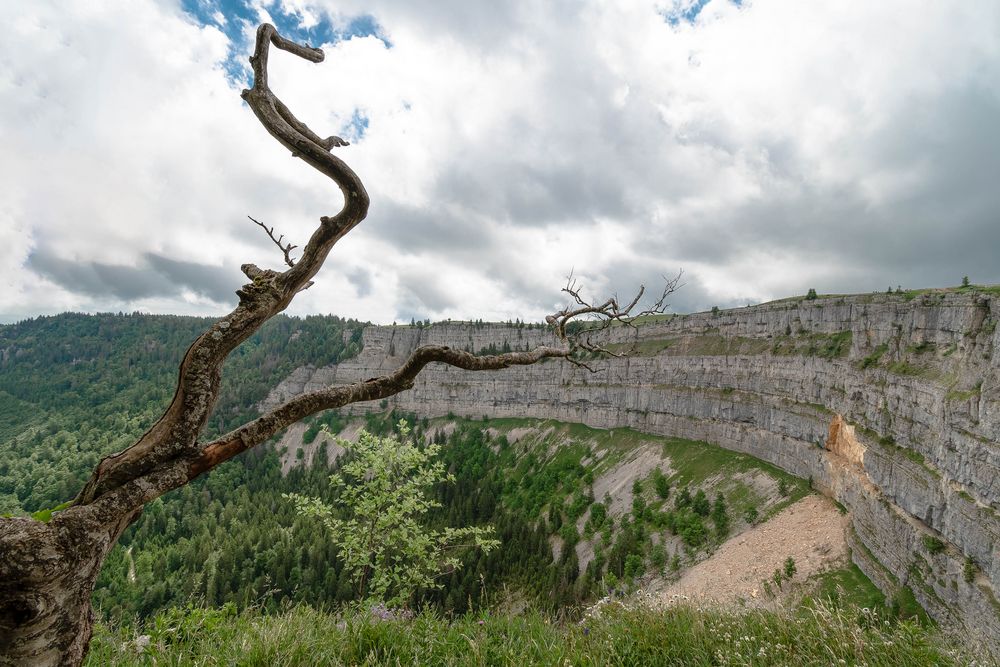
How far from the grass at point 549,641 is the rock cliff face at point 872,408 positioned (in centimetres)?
850

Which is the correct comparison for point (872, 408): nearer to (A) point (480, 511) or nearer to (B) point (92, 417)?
(A) point (480, 511)

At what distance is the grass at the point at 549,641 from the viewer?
19.6 ft

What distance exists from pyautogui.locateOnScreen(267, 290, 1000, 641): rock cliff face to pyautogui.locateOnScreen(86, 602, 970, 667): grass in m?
8.50

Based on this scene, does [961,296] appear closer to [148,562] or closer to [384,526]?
[384,526]

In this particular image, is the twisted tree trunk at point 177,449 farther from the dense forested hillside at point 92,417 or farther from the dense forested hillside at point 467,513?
the dense forested hillside at point 92,417

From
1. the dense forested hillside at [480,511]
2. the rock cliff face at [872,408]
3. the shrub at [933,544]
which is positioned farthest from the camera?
the dense forested hillside at [480,511]

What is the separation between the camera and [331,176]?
7.32 metres

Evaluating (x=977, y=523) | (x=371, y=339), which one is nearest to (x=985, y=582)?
(x=977, y=523)

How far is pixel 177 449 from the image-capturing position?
6059 millimetres

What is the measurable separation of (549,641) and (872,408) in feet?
140

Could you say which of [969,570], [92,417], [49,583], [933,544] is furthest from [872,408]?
[92,417]

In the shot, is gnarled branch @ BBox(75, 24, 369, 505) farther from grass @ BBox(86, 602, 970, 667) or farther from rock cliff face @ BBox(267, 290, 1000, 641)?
rock cliff face @ BBox(267, 290, 1000, 641)

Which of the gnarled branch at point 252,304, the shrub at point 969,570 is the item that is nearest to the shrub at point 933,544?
the shrub at point 969,570

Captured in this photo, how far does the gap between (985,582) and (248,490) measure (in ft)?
381
